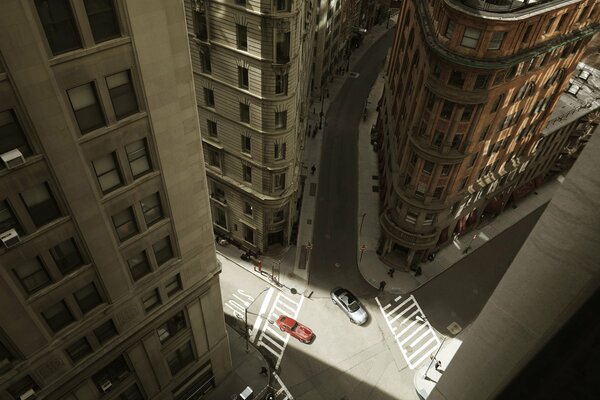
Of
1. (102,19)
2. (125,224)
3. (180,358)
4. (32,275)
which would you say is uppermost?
(102,19)

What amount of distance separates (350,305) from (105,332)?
30269mm

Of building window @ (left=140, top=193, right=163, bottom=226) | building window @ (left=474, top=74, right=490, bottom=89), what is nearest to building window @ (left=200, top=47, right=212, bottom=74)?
building window @ (left=140, top=193, right=163, bottom=226)

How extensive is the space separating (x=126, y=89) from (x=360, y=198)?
1980 inches

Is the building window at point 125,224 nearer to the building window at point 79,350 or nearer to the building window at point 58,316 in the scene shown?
the building window at point 58,316

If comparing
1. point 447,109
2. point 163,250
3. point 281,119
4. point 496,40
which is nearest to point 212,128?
point 281,119

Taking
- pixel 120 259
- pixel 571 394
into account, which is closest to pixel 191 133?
pixel 120 259

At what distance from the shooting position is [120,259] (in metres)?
27.2

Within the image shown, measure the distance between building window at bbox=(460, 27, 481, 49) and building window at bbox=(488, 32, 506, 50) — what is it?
3.97ft

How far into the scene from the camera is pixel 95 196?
2339 cm

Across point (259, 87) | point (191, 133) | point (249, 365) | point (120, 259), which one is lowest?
point (249, 365)

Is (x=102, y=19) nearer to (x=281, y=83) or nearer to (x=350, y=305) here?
(x=281, y=83)

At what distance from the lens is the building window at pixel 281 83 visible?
1641 inches

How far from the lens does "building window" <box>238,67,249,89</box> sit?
4206cm

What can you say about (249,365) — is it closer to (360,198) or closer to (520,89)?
(360,198)
